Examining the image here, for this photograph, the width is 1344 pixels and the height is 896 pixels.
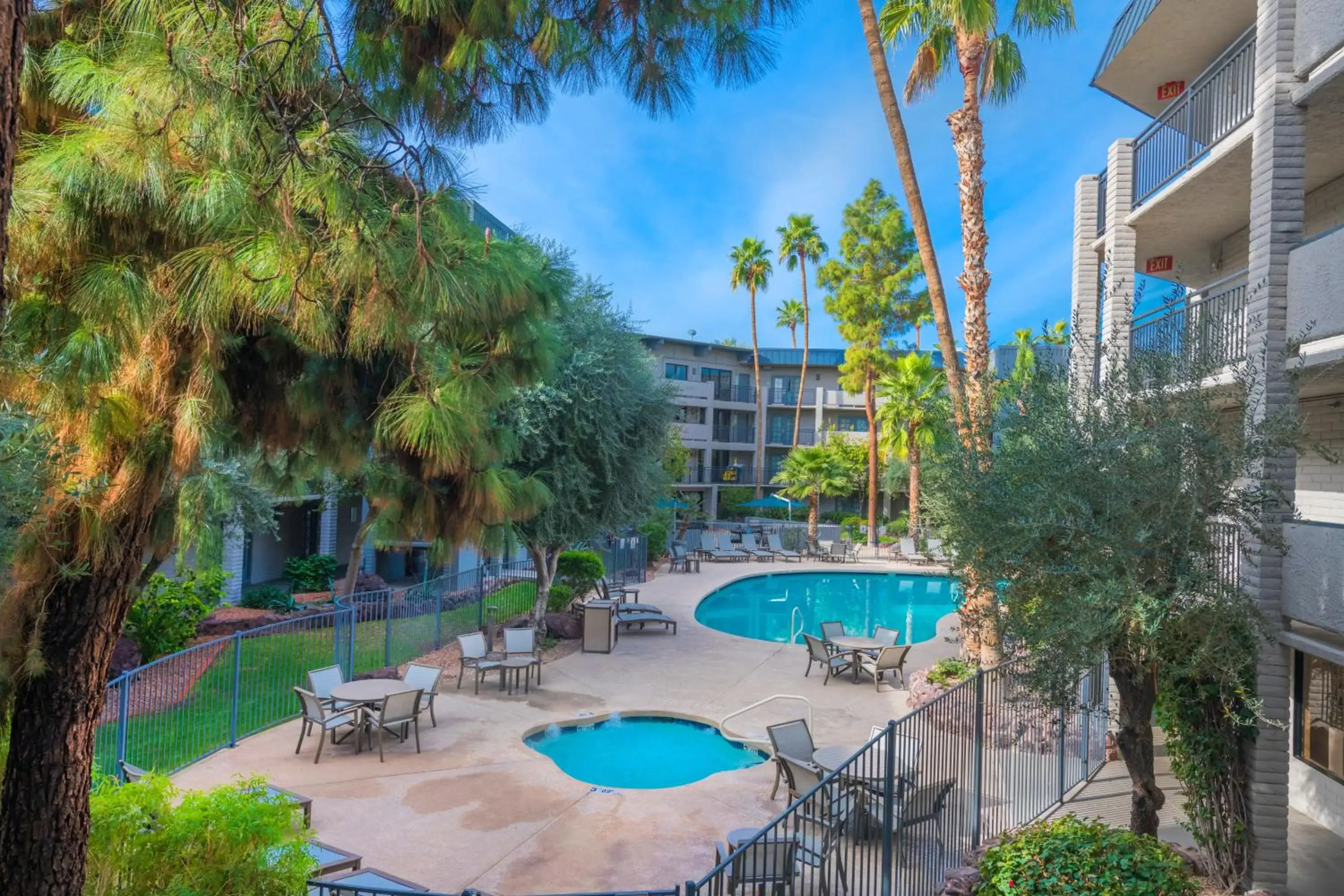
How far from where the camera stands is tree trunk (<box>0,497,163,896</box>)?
16.7 feet

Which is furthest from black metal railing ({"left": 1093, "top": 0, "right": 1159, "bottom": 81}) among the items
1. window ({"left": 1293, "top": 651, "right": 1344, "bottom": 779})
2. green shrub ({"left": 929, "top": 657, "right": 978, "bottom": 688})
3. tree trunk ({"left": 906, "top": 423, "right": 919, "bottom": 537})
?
tree trunk ({"left": 906, "top": 423, "right": 919, "bottom": 537})

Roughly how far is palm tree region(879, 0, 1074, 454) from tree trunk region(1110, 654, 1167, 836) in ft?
21.0

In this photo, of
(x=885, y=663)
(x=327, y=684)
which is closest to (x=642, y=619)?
(x=885, y=663)

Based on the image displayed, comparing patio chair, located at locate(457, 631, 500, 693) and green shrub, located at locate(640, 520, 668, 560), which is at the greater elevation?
green shrub, located at locate(640, 520, 668, 560)

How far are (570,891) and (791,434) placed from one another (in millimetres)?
45527

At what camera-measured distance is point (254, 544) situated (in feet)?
87.1

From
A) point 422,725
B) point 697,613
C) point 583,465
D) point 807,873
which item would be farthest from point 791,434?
point 807,873

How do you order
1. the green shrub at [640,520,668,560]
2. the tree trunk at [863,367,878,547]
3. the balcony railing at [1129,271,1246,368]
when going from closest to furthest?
the balcony railing at [1129,271,1246,368] < the green shrub at [640,520,668,560] < the tree trunk at [863,367,878,547]

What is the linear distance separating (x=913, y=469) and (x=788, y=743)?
2440 centimetres

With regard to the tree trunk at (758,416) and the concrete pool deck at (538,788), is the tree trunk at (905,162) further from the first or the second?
the tree trunk at (758,416)

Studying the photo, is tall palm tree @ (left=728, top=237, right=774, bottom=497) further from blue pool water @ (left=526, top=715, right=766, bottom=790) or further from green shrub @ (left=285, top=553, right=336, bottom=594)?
blue pool water @ (left=526, top=715, right=766, bottom=790)

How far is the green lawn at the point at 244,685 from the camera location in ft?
33.6

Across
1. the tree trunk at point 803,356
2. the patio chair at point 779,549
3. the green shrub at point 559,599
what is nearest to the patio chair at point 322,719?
the green shrub at point 559,599

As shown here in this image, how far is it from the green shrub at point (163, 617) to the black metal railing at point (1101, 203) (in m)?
15.7
